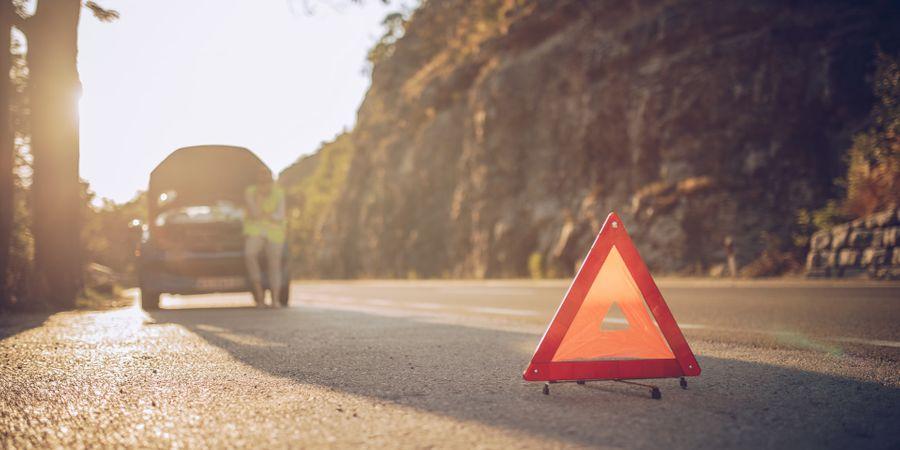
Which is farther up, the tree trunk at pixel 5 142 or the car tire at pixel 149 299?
the tree trunk at pixel 5 142

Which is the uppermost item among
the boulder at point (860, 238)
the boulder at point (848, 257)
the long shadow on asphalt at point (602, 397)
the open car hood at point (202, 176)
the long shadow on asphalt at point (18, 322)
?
the open car hood at point (202, 176)

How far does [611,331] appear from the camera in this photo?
3.66 m

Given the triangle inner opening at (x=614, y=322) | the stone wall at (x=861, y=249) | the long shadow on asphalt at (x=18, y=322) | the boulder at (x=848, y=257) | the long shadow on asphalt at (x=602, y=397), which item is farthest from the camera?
the boulder at (x=848, y=257)

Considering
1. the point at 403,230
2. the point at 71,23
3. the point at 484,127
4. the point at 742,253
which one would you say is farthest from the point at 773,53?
the point at 403,230

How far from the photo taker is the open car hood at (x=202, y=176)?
12172mm

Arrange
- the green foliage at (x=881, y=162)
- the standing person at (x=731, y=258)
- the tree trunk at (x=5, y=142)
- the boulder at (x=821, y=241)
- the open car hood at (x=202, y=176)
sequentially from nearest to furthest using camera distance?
the tree trunk at (x=5, y=142) → the open car hood at (x=202, y=176) → the green foliage at (x=881, y=162) → the boulder at (x=821, y=241) → the standing person at (x=731, y=258)

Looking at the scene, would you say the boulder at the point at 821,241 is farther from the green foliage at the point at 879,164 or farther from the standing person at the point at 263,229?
the standing person at the point at 263,229

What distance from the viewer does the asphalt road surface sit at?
8.93ft

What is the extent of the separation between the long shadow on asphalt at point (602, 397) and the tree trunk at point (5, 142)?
6.63 m

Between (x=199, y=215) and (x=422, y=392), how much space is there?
29.8 ft

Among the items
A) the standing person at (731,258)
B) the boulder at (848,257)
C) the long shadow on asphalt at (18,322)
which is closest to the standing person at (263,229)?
the long shadow on asphalt at (18,322)

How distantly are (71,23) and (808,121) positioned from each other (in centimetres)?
1748

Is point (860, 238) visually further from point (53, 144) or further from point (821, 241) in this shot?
point (53, 144)

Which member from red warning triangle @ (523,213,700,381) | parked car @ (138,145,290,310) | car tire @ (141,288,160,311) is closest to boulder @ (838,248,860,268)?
parked car @ (138,145,290,310)
